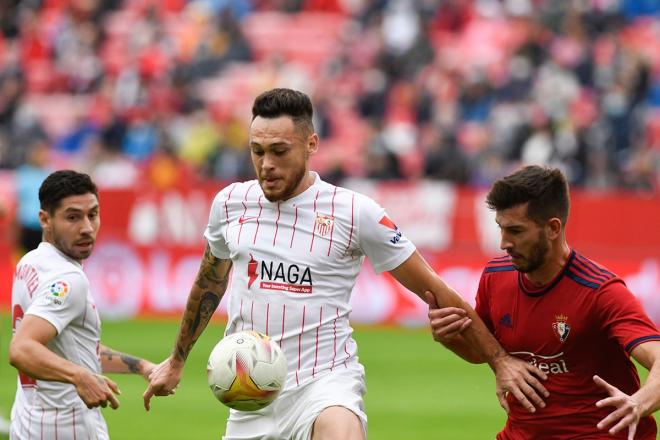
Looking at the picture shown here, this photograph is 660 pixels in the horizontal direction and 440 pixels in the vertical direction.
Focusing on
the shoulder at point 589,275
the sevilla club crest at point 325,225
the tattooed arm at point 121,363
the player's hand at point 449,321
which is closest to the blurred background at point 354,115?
the tattooed arm at point 121,363

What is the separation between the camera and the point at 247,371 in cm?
594

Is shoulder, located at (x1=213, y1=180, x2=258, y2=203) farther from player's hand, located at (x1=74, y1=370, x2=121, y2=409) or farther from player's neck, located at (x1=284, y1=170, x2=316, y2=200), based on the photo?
player's hand, located at (x1=74, y1=370, x2=121, y2=409)

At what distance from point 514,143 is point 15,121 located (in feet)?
34.5

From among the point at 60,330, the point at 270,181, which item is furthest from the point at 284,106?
the point at 60,330

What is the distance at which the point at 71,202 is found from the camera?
21.9ft

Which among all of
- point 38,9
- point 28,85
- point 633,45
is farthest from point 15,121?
point 633,45

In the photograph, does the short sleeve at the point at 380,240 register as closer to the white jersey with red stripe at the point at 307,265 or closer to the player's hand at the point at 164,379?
the white jersey with red stripe at the point at 307,265

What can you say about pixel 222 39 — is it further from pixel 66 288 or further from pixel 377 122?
pixel 66 288

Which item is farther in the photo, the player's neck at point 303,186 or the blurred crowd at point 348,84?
the blurred crowd at point 348,84

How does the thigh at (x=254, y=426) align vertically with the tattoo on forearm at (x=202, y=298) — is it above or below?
below

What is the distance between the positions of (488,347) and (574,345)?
45 centimetres

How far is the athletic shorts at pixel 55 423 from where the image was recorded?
21.0 feet

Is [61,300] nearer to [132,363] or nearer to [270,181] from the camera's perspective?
[132,363]

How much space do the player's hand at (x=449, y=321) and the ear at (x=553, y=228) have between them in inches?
24.0
